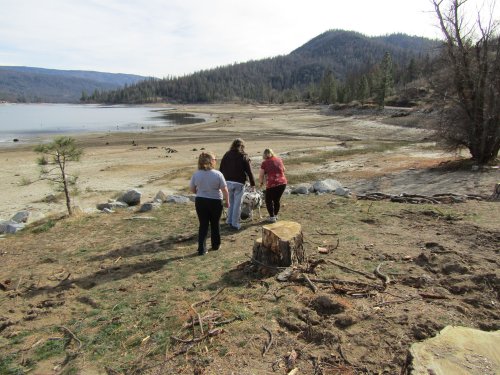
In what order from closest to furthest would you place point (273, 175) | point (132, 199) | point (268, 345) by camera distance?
Result: point (268, 345) < point (273, 175) < point (132, 199)

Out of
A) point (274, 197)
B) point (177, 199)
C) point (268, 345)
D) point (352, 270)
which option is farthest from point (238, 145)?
point (268, 345)

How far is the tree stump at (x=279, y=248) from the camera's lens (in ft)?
20.5

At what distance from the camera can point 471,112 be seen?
17859mm

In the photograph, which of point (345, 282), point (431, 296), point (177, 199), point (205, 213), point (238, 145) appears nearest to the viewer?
point (431, 296)

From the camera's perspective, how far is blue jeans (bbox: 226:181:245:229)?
872cm

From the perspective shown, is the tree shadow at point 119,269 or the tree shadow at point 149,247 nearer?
the tree shadow at point 119,269

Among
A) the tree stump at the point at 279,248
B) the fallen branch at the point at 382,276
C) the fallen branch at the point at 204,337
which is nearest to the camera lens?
the fallen branch at the point at 204,337

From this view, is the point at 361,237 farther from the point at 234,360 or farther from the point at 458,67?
the point at 458,67

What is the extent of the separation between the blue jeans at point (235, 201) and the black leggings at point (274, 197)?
776 mm

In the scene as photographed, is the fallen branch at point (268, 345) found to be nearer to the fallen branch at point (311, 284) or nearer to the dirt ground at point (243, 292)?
the dirt ground at point (243, 292)

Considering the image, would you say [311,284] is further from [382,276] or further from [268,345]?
[268,345]

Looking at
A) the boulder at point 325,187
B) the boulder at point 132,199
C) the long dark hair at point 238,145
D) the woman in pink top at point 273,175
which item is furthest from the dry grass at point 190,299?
the boulder at point 325,187

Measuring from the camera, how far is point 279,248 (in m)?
6.24

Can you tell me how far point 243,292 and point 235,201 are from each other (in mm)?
3583
